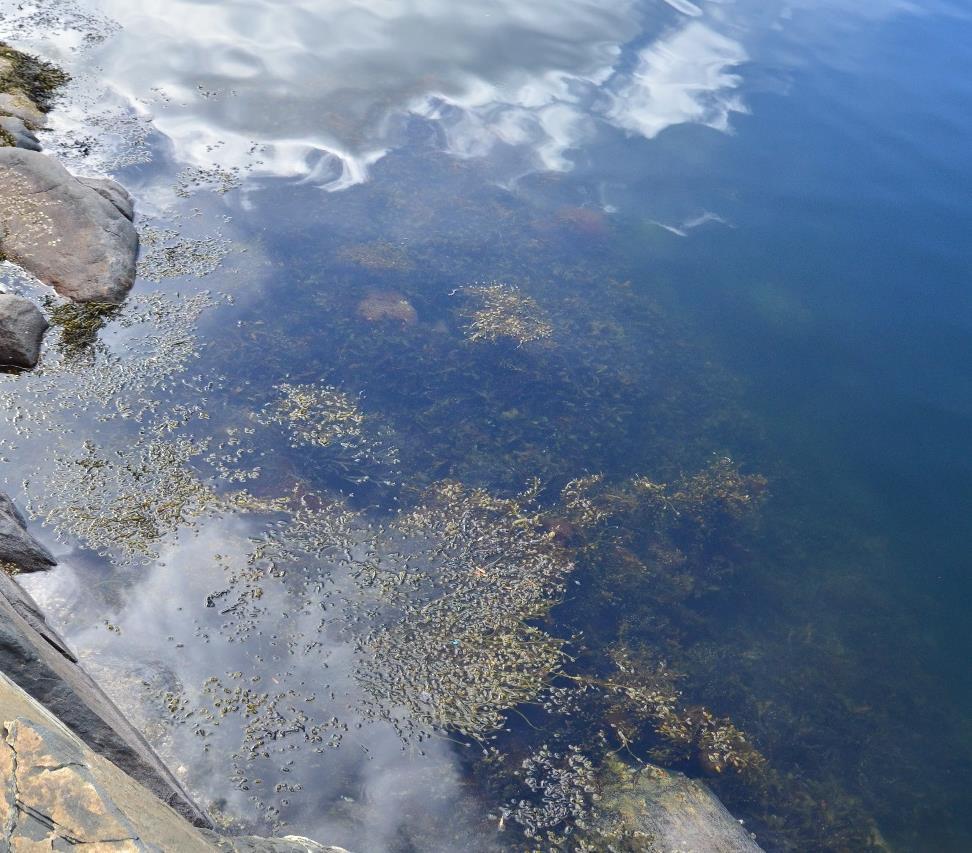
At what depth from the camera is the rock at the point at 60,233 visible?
8.92m

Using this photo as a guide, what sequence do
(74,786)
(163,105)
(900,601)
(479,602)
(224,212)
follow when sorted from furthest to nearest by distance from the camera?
(163,105)
(224,212)
(900,601)
(479,602)
(74,786)

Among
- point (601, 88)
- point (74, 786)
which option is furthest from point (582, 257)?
point (74, 786)

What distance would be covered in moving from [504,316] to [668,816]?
6256 mm

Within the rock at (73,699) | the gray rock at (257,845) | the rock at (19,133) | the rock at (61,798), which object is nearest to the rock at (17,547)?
the rock at (73,699)

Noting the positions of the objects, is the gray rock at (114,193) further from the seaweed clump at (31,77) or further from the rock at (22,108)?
the seaweed clump at (31,77)

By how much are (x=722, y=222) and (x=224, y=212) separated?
25.2 feet

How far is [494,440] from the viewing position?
855 centimetres

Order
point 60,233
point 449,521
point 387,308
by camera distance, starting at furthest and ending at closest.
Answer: point 387,308 → point 60,233 → point 449,521

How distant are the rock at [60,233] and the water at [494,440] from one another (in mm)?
571

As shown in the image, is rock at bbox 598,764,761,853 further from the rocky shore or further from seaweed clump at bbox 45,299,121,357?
the rocky shore

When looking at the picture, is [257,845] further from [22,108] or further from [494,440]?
[22,108]

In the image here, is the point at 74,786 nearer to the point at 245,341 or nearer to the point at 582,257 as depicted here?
the point at 245,341

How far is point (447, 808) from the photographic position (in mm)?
5520

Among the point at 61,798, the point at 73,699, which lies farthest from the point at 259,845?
the point at 61,798
